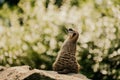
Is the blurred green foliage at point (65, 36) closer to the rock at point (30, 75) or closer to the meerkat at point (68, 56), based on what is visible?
the meerkat at point (68, 56)

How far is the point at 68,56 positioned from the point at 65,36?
11.0 ft

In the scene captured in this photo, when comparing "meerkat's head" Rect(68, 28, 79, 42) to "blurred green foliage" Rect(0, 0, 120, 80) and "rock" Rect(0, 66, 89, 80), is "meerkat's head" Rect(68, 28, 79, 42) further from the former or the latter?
"blurred green foliage" Rect(0, 0, 120, 80)

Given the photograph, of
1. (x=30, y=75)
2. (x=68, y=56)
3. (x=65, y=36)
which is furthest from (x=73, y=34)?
(x=65, y=36)

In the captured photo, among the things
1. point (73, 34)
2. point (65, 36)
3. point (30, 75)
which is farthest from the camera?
point (65, 36)

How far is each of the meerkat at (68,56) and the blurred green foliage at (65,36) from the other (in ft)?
9.08

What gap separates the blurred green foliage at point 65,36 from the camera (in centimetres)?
878

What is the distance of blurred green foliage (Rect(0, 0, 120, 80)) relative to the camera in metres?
8.78

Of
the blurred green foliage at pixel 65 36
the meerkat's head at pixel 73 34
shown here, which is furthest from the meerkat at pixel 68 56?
the blurred green foliage at pixel 65 36

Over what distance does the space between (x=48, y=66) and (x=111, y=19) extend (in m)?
1.48

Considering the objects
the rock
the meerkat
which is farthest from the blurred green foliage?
the rock

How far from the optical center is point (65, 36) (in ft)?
29.7

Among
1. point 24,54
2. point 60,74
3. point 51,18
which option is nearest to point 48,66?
point 24,54

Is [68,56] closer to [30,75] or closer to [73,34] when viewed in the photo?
[73,34]

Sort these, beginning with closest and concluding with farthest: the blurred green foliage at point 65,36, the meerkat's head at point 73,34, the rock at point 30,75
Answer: the rock at point 30,75
the meerkat's head at point 73,34
the blurred green foliage at point 65,36
